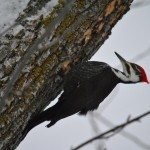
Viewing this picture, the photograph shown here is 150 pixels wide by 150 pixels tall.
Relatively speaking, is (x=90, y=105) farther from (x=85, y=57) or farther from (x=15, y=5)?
(x=15, y=5)

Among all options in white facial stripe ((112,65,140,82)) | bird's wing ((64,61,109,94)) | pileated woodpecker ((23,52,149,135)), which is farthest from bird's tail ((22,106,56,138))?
white facial stripe ((112,65,140,82))

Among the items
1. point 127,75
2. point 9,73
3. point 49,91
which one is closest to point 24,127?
point 49,91

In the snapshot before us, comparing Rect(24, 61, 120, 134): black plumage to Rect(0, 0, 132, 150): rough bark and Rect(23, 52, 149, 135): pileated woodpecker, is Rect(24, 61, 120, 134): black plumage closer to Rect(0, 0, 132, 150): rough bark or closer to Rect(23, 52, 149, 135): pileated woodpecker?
Rect(23, 52, 149, 135): pileated woodpecker

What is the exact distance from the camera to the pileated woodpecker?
9.02ft

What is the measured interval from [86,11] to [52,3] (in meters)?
0.27

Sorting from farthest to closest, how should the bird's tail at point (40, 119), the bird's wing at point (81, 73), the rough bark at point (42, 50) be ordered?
the bird's wing at point (81, 73) < the bird's tail at point (40, 119) < the rough bark at point (42, 50)

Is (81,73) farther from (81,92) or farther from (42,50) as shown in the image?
(42,50)

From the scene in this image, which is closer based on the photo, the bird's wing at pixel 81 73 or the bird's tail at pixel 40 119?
the bird's tail at pixel 40 119

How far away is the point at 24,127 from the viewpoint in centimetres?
227

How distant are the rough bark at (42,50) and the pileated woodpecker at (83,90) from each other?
181 millimetres

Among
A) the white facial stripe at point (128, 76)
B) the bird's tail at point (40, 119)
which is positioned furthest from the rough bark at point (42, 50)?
the white facial stripe at point (128, 76)

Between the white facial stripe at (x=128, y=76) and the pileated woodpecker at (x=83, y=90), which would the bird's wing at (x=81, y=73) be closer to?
the pileated woodpecker at (x=83, y=90)

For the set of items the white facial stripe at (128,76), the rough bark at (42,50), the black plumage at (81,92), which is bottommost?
the white facial stripe at (128,76)

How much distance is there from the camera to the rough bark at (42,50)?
73.1 inches
